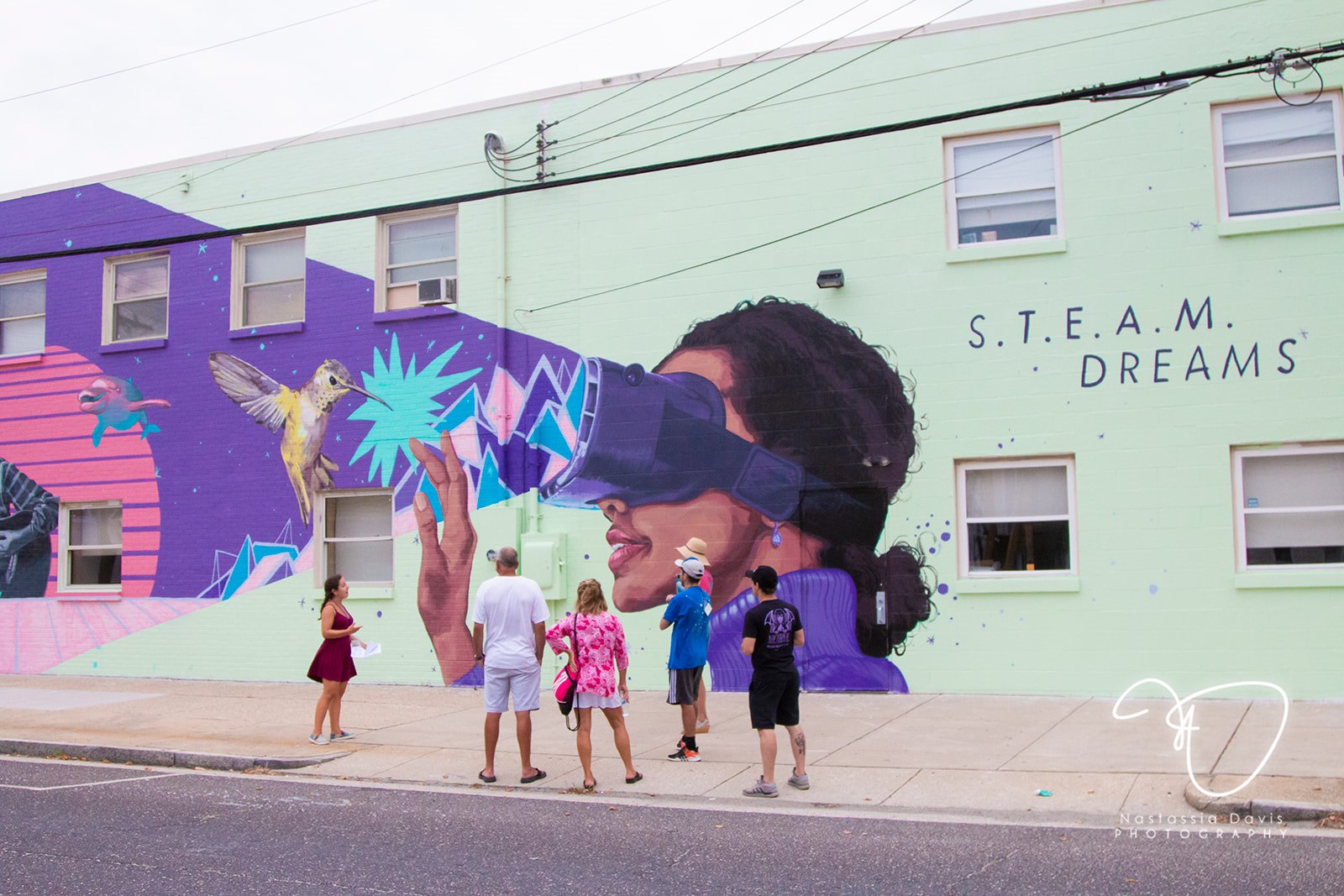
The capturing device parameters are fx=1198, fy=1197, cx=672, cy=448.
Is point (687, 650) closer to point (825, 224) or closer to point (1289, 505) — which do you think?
point (825, 224)

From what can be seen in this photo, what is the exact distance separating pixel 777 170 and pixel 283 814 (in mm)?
8792

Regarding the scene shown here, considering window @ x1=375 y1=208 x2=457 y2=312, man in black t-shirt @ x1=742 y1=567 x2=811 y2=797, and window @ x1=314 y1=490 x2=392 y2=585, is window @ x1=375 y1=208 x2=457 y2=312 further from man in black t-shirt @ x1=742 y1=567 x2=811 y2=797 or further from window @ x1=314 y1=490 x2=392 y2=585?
man in black t-shirt @ x1=742 y1=567 x2=811 y2=797

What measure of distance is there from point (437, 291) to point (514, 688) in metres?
7.05

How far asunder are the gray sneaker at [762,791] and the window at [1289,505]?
6018 mm

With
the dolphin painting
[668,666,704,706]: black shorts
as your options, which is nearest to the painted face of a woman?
[668,666,704,706]: black shorts

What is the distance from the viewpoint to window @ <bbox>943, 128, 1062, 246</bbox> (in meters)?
12.8

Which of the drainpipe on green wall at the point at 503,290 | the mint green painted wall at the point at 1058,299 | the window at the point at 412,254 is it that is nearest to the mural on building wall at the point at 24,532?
the window at the point at 412,254

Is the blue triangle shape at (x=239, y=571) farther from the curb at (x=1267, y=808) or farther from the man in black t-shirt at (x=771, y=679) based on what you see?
the curb at (x=1267, y=808)

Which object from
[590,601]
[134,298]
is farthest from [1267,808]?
[134,298]

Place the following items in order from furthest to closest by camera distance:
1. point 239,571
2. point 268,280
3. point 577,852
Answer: point 268,280, point 239,571, point 577,852

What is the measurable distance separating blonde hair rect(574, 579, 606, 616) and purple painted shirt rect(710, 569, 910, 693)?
13.6 ft

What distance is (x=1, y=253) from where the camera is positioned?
18203 millimetres

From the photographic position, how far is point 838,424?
43.8ft

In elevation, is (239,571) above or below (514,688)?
above
